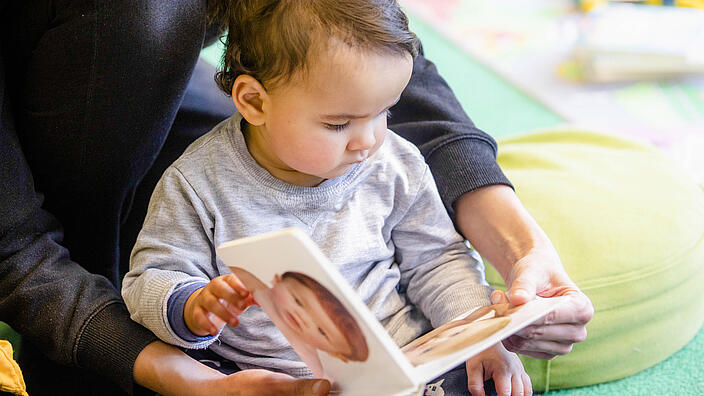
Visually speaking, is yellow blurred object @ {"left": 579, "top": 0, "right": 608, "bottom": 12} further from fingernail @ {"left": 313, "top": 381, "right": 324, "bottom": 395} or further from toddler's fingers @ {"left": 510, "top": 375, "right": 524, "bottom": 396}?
fingernail @ {"left": 313, "top": 381, "right": 324, "bottom": 395}

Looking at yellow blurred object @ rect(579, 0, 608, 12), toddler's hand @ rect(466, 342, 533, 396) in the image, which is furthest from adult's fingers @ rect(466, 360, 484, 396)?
yellow blurred object @ rect(579, 0, 608, 12)

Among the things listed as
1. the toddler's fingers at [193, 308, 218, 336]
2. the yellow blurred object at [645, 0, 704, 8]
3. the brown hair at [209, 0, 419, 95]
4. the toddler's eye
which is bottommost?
the yellow blurred object at [645, 0, 704, 8]

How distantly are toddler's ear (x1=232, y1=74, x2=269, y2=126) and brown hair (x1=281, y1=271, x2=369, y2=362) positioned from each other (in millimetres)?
251

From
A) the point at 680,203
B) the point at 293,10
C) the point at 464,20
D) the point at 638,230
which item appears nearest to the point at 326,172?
the point at 293,10

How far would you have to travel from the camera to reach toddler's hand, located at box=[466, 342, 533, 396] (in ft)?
2.90

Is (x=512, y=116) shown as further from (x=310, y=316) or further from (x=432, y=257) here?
(x=310, y=316)

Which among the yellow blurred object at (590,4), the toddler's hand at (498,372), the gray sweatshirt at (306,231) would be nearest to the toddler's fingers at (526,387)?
the toddler's hand at (498,372)

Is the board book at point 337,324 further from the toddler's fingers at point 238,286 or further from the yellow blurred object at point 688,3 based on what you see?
the yellow blurred object at point 688,3

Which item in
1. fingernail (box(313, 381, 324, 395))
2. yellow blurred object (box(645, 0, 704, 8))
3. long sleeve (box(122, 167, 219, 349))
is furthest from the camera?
yellow blurred object (box(645, 0, 704, 8))

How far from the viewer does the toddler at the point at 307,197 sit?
78 cm

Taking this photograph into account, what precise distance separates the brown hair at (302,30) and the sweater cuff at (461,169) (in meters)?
0.21

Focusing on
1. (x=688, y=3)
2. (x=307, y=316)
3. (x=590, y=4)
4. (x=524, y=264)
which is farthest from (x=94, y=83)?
(x=688, y=3)

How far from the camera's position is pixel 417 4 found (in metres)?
2.52

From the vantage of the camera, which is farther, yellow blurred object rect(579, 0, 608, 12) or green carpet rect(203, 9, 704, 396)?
yellow blurred object rect(579, 0, 608, 12)
